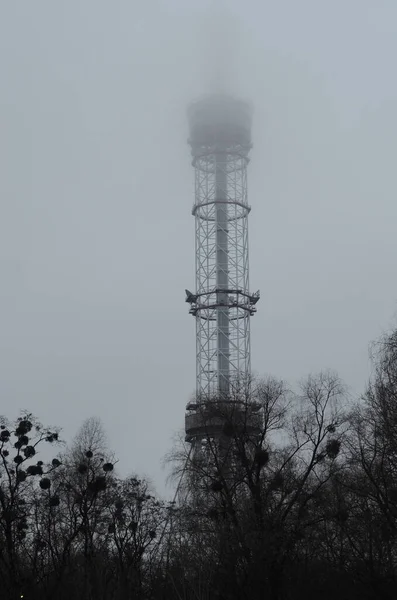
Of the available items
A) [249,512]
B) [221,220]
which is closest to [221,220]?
[221,220]

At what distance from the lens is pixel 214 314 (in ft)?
264

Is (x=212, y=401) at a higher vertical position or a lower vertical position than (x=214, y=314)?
lower

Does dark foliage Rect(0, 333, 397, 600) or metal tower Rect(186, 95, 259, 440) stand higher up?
metal tower Rect(186, 95, 259, 440)

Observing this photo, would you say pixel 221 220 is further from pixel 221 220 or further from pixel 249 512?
pixel 249 512

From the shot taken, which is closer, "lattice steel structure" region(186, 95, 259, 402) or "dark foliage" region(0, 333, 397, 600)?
"dark foliage" region(0, 333, 397, 600)

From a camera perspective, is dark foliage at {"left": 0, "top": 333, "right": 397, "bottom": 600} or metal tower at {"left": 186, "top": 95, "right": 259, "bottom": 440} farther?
metal tower at {"left": 186, "top": 95, "right": 259, "bottom": 440}

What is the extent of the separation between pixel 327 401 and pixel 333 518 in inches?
191

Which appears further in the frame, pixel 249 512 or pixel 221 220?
pixel 221 220

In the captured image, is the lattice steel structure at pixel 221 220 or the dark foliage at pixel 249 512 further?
the lattice steel structure at pixel 221 220

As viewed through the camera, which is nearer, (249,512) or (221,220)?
(249,512)

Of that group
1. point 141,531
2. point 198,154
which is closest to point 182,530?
point 141,531

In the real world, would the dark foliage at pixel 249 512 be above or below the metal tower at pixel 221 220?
below

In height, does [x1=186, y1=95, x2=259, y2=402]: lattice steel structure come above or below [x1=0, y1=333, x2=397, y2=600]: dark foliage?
above

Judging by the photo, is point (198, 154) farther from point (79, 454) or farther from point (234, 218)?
point (79, 454)
